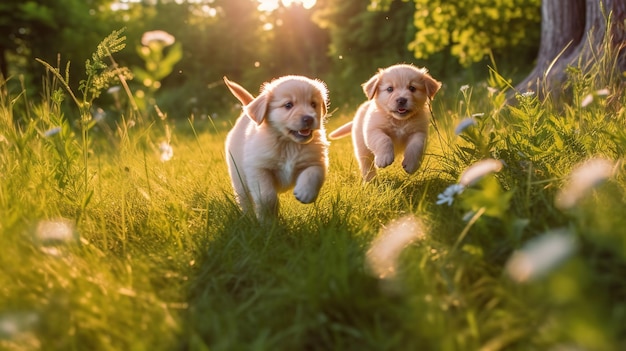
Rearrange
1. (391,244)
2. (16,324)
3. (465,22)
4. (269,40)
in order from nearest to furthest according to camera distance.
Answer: (16,324)
(391,244)
(465,22)
(269,40)

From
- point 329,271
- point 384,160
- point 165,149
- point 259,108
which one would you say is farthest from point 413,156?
point 329,271

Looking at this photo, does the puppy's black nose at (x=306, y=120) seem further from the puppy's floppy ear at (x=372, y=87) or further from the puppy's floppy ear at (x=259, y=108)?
the puppy's floppy ear at (x=372, y=87)

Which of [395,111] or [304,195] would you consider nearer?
[304,195]

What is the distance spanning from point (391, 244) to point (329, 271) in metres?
0.39

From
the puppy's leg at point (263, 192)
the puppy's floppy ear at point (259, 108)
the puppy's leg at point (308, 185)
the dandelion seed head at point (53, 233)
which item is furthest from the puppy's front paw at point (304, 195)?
the dandelion seed head at point (53, 233)

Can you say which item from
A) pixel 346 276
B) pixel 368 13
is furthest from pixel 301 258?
pixel 368 13

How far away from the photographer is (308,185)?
261 cm

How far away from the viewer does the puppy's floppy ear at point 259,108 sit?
2.96 metres

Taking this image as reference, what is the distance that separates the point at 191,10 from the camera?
902 inches

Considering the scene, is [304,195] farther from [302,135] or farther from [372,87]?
[372,87]

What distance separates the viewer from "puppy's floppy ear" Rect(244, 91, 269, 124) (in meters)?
2.96

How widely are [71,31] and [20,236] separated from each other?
33.8 ft

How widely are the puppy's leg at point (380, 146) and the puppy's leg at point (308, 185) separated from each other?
0.73 m

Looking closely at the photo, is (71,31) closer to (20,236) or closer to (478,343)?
(20,236)
